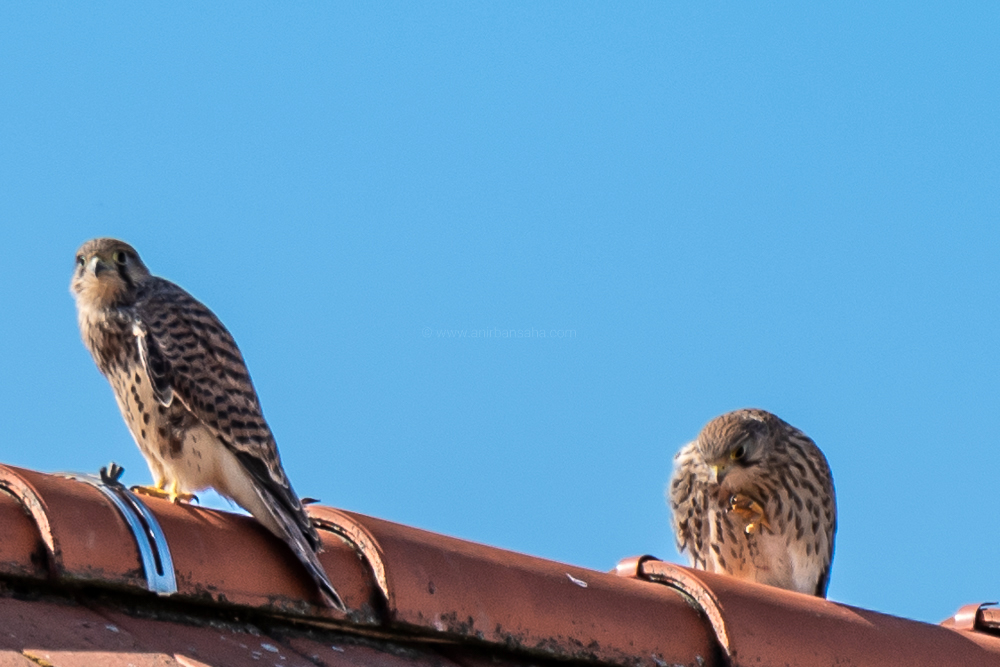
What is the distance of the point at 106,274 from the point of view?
418cm

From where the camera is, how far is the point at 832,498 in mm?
4883

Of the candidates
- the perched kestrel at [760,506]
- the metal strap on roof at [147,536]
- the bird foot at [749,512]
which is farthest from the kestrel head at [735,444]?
the metal strap on roof at [147,536]

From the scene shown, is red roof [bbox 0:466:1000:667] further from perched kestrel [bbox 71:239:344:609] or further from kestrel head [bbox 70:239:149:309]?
kestrel head [bbox 70:239:149:309]

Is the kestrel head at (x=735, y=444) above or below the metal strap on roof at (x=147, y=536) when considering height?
above

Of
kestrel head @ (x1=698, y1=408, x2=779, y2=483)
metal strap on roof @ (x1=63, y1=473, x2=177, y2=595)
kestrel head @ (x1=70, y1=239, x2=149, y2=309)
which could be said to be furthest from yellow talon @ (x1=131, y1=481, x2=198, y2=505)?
kestrel head @ (x1=698, y1=408, x2=779, y2=483)

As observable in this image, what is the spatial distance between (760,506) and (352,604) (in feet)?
8.37

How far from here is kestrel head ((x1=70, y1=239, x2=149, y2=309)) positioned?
163 inches

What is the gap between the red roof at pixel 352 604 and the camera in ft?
7.23

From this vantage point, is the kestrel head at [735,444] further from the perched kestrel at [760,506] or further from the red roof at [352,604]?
the red roof at [352,604]

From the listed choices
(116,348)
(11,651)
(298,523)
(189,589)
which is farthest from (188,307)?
(11,651)

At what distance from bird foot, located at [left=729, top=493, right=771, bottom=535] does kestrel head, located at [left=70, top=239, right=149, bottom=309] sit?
1953 millimetres

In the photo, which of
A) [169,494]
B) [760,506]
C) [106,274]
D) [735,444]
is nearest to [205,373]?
[169,494]

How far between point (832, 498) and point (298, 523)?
2651 millimetres

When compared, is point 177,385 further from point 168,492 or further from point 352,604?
point 352,604
